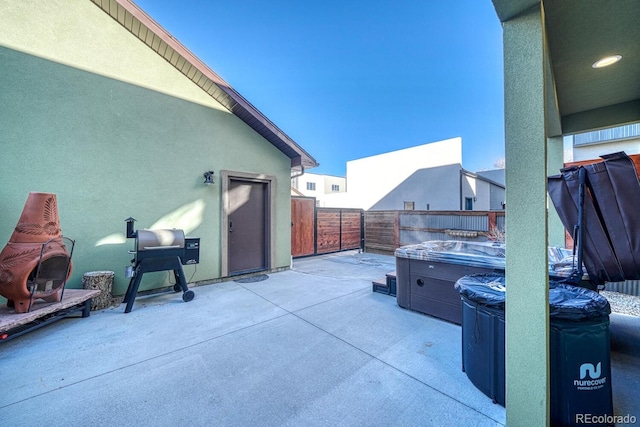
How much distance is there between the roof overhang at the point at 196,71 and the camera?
382cm

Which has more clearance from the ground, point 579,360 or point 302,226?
point 302,226

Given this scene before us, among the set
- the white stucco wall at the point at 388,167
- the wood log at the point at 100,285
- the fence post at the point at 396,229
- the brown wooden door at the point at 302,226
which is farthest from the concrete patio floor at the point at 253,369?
the white stucco wall at the point at 388,167

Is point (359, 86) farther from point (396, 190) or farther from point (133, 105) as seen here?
point (133, 105)

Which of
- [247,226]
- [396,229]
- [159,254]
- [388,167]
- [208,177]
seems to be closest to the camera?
[159,254]

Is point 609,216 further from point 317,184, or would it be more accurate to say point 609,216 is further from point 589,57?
point 317,184

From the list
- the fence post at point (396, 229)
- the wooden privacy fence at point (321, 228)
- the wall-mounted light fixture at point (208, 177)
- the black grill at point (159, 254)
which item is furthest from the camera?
the fence post at point (396, 229)

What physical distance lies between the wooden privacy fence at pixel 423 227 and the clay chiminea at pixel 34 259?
297 inches

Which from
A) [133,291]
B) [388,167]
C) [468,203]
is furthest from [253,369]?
[388,167]

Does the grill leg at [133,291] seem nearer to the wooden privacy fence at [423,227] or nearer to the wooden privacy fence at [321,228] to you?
the wooden privacy fence at [321,228]

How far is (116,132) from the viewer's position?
3.86 m

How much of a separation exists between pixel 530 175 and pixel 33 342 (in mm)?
4626

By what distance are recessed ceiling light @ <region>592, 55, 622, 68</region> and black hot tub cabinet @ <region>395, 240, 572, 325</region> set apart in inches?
79.6

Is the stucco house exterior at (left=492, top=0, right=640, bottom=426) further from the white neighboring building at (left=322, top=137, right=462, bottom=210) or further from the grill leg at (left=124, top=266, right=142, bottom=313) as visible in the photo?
the white neighboring building at (left=322, top=137, right=462, bottom=210)

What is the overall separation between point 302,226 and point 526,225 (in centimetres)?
654
